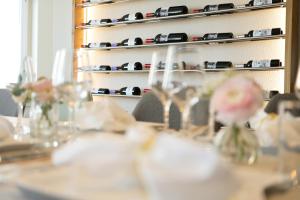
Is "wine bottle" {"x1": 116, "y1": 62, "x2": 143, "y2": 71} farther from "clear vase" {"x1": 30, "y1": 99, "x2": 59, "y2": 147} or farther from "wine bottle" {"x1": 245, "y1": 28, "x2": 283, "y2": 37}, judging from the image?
"clear vase" {"x1": 30, "y1": 99, "x2": 59, "y2": 147}

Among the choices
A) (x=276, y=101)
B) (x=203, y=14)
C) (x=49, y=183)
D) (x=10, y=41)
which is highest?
(x=203, y=14)

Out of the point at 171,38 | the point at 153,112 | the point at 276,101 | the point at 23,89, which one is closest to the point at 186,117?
the point at 23,89

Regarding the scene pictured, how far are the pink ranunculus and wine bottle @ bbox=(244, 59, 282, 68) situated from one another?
10.8ft

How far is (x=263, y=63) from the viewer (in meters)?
4.17

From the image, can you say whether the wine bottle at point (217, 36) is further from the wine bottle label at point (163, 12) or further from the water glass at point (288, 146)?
the water glass at point (288, 146)

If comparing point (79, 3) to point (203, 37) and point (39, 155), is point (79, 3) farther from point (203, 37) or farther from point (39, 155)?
point (39, 155)

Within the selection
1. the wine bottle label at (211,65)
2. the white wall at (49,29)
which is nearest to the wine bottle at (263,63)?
the wine bottle label at (211,65)

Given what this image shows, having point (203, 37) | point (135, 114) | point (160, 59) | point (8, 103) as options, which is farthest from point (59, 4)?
point (160, 59)

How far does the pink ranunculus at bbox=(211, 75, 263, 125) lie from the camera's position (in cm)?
89

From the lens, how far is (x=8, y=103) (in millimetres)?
2818

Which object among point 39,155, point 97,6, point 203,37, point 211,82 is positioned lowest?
point 39,155

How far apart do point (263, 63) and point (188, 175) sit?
12.4 feet

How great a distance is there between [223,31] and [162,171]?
4.16m

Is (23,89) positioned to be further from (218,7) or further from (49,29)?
(49,29)
